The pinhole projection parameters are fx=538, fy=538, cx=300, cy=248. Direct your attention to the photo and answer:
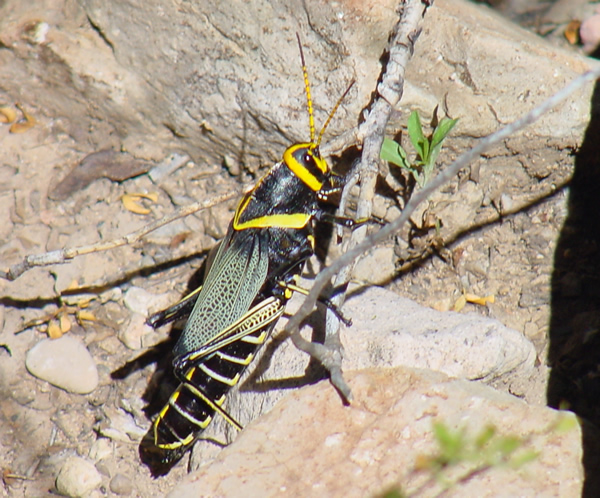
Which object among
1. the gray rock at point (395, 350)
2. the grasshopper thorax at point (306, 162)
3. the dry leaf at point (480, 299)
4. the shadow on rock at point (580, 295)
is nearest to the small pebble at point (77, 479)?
the gray rock at point (395, 350)

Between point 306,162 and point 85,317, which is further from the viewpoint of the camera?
point 85,317

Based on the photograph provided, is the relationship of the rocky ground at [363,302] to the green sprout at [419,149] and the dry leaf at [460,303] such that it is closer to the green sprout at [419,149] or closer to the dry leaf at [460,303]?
the dry leaf at [460,303]

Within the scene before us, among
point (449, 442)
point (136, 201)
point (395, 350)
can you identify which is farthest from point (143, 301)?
point (449, 442)

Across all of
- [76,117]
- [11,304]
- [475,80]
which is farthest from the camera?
[76,117]

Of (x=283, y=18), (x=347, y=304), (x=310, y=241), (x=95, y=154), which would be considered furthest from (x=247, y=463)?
(x=95, y=154)

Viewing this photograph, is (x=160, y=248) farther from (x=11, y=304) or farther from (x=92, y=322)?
(x=11, y=304)

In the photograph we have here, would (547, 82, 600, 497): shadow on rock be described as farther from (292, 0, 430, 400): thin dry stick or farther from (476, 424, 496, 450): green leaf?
(292, 0, 430, 400): thin dry stick

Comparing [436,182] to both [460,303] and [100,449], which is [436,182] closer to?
[460,303]
